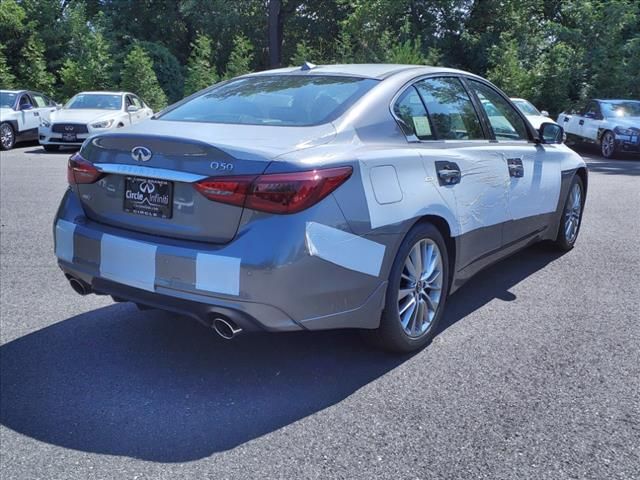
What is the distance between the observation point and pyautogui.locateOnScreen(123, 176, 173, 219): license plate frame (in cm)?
333

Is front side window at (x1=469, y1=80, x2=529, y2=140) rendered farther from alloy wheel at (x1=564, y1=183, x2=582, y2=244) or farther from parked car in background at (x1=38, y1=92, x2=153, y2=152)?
parked car in background at (x1=38, y1=92, x2=153, y2=152)

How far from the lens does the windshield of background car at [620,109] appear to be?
17250 millimetres

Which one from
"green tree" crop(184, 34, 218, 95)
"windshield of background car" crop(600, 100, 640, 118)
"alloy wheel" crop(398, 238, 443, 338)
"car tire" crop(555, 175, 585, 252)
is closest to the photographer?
"alloy wheel" crop(398, 238, 443, 338)

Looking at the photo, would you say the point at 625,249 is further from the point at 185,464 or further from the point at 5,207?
the point at 5,207

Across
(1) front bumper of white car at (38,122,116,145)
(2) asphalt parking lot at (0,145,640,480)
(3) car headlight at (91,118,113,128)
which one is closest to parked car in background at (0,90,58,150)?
(1) front bumper of white car at (38,122,116,145)

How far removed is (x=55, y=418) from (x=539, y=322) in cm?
302

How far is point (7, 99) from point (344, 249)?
16.4 m

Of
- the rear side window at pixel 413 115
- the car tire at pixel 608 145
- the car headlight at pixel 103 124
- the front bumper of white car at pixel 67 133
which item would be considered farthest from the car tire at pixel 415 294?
the car tire at pixel 608 145

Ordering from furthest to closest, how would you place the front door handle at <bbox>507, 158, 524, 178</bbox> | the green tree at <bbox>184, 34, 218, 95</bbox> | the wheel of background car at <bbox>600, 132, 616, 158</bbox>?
the green tree at <bbox>184, 34, 218, 95</bbox> < the wheel of background car at <bbox>600, 132, 616, 158</bbox> < the front door handle at <bbox>507, 158, 524, 178</bbox>

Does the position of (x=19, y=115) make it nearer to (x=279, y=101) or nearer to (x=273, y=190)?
(x=279, y=101)

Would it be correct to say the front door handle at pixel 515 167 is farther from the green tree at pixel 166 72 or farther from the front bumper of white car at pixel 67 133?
the green tree at pixel 166 72

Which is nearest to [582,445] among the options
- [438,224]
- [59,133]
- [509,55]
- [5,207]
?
[438,224]

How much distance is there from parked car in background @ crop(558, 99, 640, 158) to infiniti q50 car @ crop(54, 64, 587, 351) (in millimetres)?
13419

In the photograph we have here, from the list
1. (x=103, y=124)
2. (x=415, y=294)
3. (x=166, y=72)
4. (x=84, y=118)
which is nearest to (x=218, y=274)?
(x=415, y=294)
